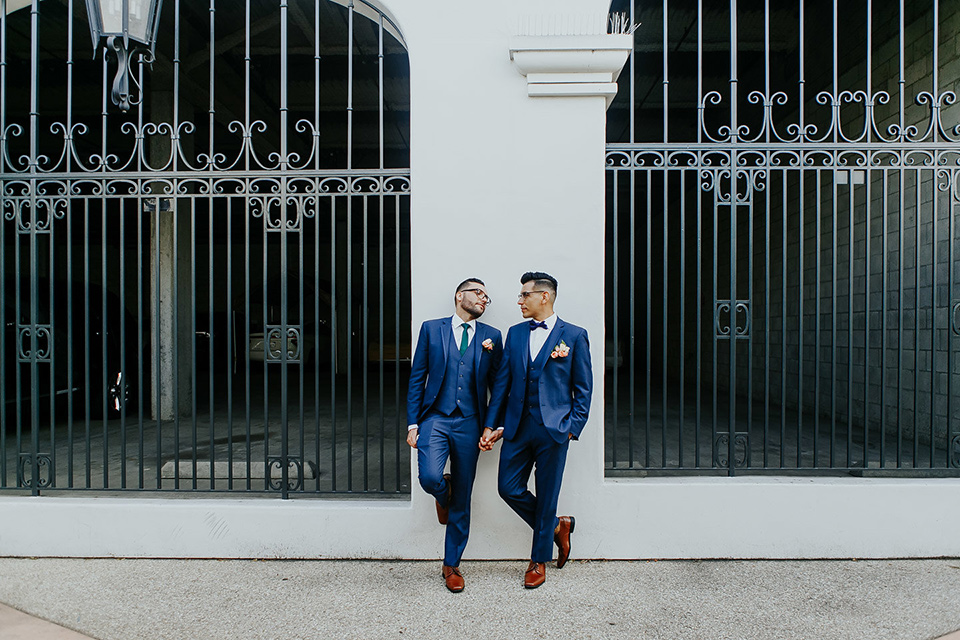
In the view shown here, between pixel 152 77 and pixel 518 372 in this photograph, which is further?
pixel 152 77

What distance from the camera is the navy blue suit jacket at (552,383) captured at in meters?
3.65

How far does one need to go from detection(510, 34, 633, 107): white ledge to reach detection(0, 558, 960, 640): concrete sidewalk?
325 centimetres

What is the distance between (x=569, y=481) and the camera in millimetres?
4215

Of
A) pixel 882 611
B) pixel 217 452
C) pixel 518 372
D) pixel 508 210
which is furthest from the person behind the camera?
pixel 217 452

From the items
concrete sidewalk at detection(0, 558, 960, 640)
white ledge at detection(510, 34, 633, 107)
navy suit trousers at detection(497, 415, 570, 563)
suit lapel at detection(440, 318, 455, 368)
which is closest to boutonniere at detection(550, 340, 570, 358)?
navy suit trousers at detection(497, 415, 570, 563)

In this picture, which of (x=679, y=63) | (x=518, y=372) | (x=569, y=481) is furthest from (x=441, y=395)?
(x=679, y=63)

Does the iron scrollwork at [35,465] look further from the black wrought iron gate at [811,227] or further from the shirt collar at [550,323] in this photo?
the black wrought iron gate at [811,227]

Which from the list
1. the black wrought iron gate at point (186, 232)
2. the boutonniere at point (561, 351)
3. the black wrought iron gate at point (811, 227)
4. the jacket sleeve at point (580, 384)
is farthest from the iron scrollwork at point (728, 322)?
the black wrought iron gate at point (186, 232)

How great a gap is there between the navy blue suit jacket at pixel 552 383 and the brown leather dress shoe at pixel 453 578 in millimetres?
879

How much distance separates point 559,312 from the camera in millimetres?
4215

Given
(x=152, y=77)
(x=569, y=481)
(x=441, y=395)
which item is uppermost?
(x=152, y=77)

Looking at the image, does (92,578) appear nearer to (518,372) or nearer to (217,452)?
(217,452)

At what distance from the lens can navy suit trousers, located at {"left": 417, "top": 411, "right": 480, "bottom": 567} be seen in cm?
374

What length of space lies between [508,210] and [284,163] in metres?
1.65
